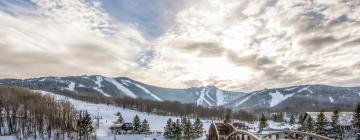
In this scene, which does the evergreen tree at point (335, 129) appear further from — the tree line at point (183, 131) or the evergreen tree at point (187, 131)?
the tree line at point (183, 131)

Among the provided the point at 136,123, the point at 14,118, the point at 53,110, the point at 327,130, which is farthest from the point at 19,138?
the point at 327,130

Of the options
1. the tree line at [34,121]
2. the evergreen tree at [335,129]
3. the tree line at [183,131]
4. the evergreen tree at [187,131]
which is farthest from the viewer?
the tree line at [34,121]

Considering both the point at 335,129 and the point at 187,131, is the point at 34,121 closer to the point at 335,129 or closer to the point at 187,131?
the point at 187,131

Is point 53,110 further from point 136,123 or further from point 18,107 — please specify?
point 136,123

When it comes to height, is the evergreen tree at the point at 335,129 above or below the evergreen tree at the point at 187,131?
above

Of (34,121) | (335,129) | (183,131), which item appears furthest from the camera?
(34,121)

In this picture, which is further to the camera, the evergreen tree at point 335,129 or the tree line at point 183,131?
the tree line at point 183,131

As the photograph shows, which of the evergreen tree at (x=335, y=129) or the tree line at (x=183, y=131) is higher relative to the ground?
the evergreen tree at (x=335, y=129)

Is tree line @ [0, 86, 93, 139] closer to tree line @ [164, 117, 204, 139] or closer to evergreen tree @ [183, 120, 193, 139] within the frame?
tree line @ [164, 117, 204, 139]

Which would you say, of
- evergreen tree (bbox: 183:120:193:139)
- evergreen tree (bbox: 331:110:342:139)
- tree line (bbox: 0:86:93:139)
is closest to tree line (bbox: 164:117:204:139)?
evergreen tree (bbox: 183:120:193:139)

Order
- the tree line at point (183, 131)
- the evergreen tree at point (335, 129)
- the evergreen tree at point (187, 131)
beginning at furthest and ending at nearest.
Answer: the tree line at point (183, 131)
the evergreen tree at point (187, 131)
the evergreen tree at point (335, 129)

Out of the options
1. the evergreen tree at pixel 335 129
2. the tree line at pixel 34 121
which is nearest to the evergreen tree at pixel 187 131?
the tree line at pixel 34 121

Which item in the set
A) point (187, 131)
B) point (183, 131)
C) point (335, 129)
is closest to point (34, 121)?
point (183, 131)

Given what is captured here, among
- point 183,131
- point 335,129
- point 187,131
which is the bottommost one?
point 183,131
